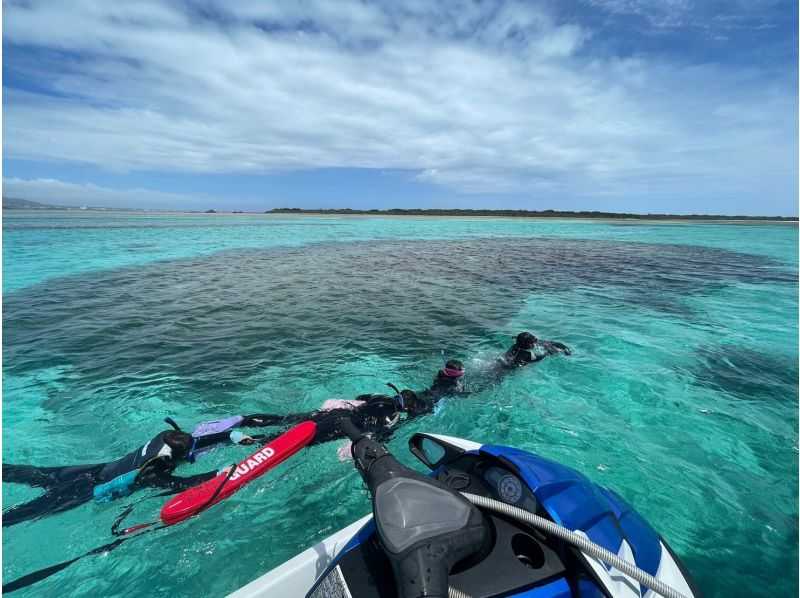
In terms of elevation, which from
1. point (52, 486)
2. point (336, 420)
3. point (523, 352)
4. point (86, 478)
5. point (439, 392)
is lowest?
point (52, 486)

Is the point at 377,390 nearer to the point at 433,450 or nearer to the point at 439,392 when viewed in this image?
the point at 439,392

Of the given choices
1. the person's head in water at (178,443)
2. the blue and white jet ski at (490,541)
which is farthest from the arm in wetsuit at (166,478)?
the blue and white jet ski at (490,541)

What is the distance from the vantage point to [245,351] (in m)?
10.2

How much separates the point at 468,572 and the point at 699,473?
571cm

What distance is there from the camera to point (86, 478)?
523 centimetres

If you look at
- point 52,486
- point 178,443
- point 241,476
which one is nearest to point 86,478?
point 52,486

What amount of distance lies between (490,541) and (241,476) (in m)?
4.13

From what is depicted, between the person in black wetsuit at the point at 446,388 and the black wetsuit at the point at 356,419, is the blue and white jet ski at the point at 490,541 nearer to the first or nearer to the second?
the black wetsuit at the point at 356,419

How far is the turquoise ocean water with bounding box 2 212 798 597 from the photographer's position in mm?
4426

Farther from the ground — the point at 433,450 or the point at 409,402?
the point at 433,450

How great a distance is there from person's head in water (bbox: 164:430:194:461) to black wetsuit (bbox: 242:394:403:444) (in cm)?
114

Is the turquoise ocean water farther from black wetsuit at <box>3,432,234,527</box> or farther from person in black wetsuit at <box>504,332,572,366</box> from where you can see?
person in black wetsuit at <box>504,332,572,366</box>

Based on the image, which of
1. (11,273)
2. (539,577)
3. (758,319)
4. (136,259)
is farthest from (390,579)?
(136,259)

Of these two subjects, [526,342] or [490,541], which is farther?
[526,342]
